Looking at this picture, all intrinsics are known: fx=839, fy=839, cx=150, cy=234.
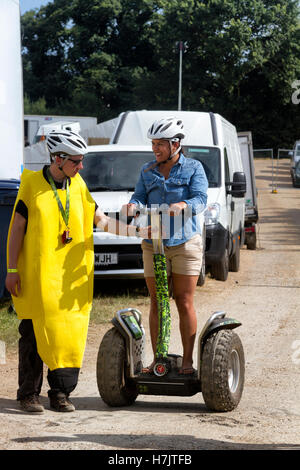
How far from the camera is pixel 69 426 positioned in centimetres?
510

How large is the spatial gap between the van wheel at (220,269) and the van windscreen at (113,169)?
1845 mm

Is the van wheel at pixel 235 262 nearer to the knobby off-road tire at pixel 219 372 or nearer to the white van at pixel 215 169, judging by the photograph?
the white van at pixel 215 169

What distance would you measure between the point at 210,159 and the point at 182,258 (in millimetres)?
6979

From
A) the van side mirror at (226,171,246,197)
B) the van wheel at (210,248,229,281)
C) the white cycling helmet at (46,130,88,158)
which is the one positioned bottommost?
the van wheel at (210,248,229,281)

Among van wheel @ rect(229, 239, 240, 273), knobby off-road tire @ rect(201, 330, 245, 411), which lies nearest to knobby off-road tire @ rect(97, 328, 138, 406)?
knobby off-road tire @ rect(201, 330, 245, 411)

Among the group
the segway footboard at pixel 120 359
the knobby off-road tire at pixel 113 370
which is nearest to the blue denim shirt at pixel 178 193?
the segway footboard at pixel 120 359

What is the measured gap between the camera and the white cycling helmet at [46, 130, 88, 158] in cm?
552

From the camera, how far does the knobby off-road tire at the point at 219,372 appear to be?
5430 mm

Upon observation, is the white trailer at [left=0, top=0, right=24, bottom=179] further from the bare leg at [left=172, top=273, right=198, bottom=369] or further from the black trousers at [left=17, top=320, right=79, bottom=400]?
the bare leg at [left=172, top=273, right=198, bottom=369]

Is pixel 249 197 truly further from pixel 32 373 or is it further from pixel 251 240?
pixel 32 373

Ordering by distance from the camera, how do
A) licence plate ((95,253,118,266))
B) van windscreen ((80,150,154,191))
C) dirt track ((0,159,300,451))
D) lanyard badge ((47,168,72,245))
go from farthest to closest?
van windscreen ((80,150,154,191))
licence plate ((95,253,118,266))
lanyard badge ((47,168,72,245))
dirt track ((0,159,300,451))

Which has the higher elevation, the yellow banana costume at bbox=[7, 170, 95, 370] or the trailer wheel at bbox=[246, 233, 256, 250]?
the yellow banana costume at bbox=[7, 170, 95, 370]

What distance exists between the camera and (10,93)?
1013 centimetres

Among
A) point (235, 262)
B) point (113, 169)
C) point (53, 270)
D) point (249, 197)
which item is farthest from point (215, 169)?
point (53, 270)
